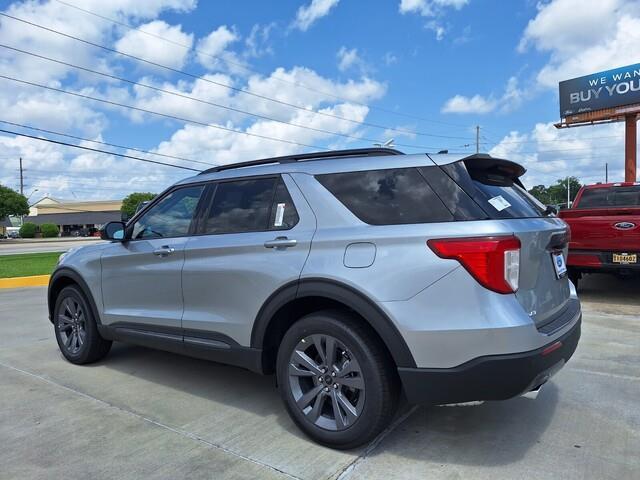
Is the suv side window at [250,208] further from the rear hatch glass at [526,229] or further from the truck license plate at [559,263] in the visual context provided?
the truck license plate at [559,263]

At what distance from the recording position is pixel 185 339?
161 inches

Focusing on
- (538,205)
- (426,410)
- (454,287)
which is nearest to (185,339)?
(426,410)

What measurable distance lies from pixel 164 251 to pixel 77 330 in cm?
179

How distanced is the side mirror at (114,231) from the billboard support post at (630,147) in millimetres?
30775

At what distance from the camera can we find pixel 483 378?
2.82m

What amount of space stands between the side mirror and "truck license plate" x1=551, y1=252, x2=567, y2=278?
357 centimetres

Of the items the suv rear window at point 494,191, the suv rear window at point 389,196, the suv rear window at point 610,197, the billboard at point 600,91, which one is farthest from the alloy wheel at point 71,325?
the billboard at point 600,91

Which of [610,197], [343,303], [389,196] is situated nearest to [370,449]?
[343,303]

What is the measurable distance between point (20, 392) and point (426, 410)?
338 cm

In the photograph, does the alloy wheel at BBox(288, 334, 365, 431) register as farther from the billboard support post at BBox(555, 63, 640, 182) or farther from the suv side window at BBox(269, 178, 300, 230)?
the billboard support post at BBox(555, 63, 640, 182)

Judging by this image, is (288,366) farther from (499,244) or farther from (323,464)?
(499,244)

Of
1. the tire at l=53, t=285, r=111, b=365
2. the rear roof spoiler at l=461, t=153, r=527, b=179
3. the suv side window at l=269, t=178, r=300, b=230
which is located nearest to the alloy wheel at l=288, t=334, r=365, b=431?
the suv side window at l=269, t=178, r=300, b=230

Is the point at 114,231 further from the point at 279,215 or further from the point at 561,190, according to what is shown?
the point at 561,190

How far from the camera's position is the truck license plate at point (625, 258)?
7680 mm
